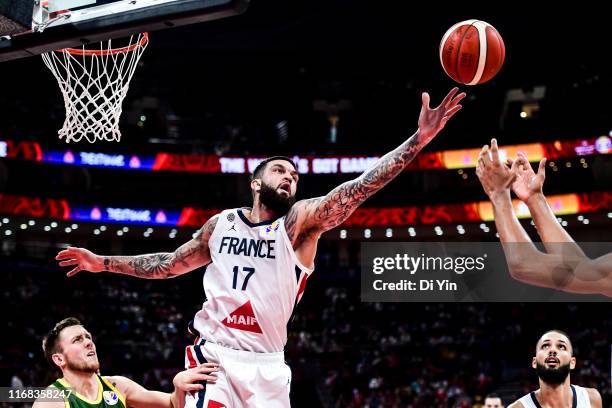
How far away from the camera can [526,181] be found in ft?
→ 10.4

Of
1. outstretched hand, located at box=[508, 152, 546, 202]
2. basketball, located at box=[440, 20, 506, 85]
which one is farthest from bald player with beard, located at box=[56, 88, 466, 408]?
basketball, located at box=[440, 20, 506, 85]

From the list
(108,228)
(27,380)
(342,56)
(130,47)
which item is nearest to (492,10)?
(342,56)

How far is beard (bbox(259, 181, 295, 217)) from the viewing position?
4.74 meters

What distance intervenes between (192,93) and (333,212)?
84.6 ft

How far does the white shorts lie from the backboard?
6.07ft

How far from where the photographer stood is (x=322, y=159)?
24.5 meters

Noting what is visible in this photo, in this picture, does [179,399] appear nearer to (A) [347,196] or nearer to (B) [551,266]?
(A) [347,196]

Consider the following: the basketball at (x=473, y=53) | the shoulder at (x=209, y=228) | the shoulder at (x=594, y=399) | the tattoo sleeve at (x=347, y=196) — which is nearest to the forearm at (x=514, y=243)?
the tattoo sleeve at (x=347, y=196)

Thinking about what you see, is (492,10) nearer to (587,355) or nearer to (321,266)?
(321,266)

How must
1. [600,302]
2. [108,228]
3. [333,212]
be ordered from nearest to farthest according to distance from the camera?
[333,212] < [600,302] < [108,228]

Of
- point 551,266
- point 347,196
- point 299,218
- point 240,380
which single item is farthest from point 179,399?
point 551,266

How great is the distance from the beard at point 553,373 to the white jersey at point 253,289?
2394 millimetres

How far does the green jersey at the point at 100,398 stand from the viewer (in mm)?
4992

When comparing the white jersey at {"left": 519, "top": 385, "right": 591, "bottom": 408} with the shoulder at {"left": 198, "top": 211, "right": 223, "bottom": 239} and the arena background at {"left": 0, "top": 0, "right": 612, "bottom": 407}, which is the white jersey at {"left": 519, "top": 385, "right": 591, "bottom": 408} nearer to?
the shoulder at {"left": 198, "top": 211, "right": 223, "bottom": 239}
